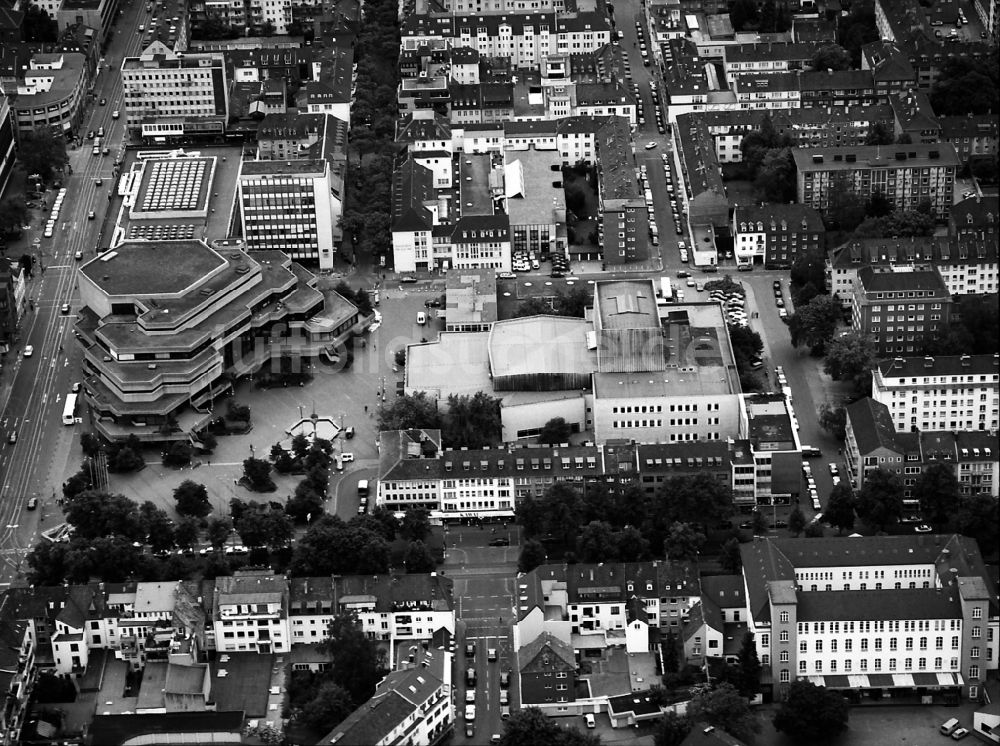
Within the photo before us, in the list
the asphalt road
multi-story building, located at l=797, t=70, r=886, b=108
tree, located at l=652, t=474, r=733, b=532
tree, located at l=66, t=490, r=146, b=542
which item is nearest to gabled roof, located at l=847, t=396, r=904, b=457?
tree, located at l=652, t=474, r=733, b=532

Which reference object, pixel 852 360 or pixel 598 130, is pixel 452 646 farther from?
pixel 598 130

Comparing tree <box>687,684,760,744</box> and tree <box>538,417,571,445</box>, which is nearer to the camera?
tree <box>687,684,760,744</box>

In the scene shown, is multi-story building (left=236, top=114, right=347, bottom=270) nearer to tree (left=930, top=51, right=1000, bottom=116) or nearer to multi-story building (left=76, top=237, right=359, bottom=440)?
multi-story building (left=76, top=237, right=359, bottom=440)

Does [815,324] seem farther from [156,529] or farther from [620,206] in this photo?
[156,529]

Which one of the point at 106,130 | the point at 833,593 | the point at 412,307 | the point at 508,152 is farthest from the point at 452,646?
the point at 106,130

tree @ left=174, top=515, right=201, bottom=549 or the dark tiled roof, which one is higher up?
tree @ left=174, top=515, right=201, bottom=549

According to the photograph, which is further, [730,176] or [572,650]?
[730,176]
